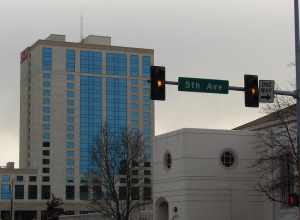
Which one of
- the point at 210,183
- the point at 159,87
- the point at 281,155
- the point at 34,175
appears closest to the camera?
the point at 159,87

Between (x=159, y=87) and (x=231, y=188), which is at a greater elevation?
(x=159, y=87)

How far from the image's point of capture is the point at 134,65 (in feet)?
635

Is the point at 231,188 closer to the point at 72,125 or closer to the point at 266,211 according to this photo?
the point at 266,211

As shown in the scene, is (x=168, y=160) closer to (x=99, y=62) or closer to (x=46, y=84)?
(x=46, y=84)

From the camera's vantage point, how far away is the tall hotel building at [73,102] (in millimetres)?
179375

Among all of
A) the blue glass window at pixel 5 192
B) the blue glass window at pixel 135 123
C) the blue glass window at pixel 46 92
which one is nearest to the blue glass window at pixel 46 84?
the blue glass window at pixel 46 92

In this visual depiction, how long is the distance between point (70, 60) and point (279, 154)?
141998 millimetres

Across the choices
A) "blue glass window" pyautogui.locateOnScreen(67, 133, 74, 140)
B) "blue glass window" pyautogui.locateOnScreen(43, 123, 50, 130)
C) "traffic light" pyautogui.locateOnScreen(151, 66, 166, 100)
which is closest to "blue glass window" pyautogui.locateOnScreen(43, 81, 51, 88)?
"blue glass window" pyautogui.locateOnScreen(43, 123, 50, 130)

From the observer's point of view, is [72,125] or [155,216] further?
[72,125]

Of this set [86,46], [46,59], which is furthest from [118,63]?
[46,59]

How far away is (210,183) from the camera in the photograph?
55.7m

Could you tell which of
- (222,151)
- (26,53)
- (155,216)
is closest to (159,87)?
(222,151)

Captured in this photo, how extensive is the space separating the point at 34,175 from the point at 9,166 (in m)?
8.52

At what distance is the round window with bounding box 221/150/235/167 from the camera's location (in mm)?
56225
